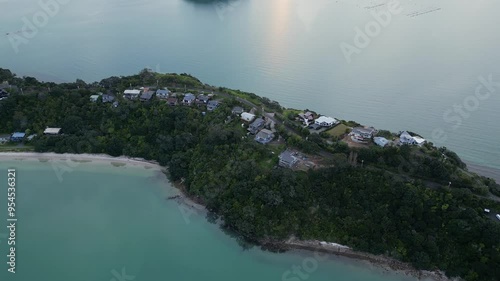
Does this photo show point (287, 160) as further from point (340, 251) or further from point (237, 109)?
point (237, 109)

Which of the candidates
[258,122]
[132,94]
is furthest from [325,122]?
[132,94]

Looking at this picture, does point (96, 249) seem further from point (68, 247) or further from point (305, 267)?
point (305, 267)

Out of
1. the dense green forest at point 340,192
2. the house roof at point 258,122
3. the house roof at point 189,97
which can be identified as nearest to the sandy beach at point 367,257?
the dense green forest at point 340,192

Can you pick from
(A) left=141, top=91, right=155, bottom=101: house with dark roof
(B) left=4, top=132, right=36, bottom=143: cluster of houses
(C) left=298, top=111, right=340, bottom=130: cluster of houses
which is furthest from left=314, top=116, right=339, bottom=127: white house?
(B) left=4, top=132, right=36, bottom=143: cluster of houses

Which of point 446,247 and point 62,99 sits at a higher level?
point 62,99

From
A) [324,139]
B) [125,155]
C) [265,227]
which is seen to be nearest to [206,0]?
[125,155]

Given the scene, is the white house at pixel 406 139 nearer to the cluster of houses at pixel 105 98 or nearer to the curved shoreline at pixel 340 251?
the curved shoreline at pixel 340 251
